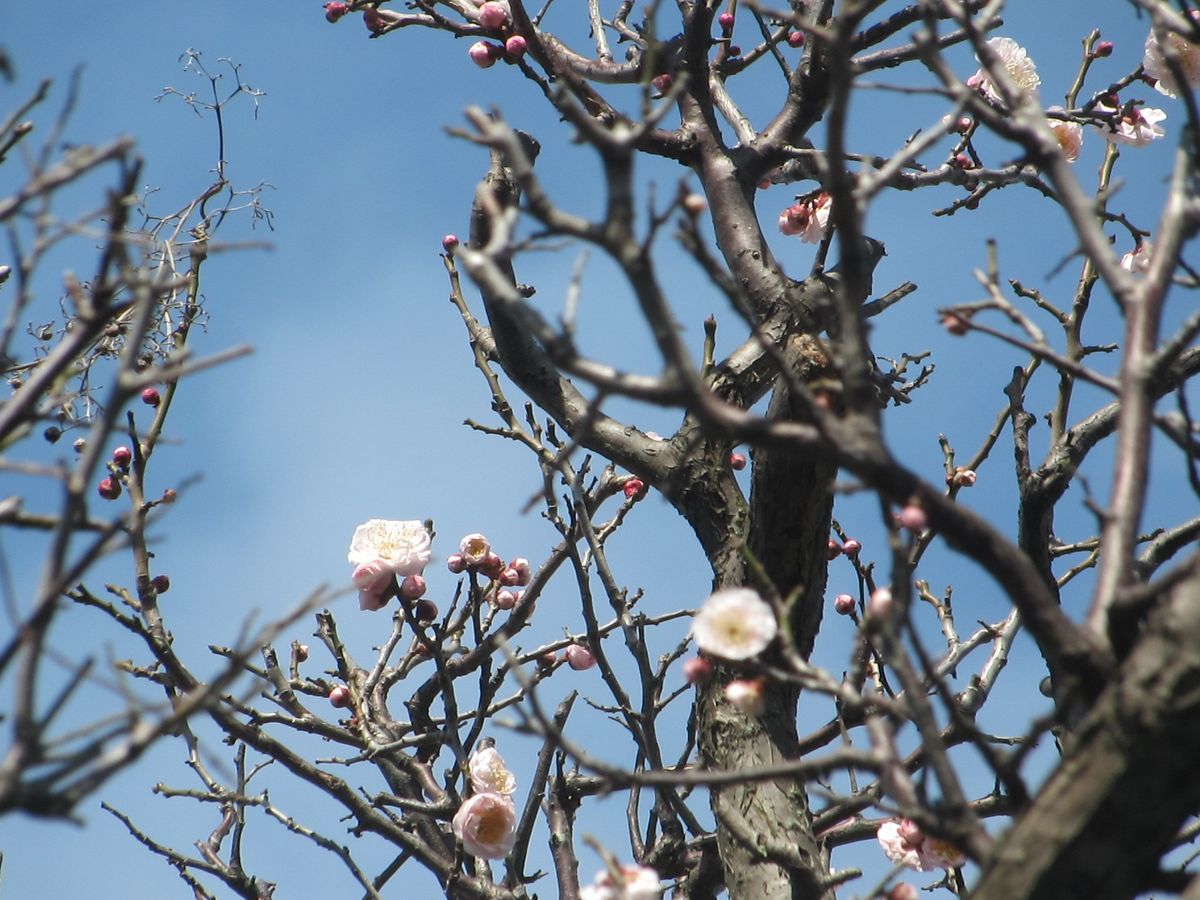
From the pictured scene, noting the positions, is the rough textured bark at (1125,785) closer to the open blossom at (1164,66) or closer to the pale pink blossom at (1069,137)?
the open blossom at (1164,66)

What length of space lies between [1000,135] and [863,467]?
72 cm

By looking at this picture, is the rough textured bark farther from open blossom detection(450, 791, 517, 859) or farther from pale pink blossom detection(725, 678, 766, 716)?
open blossom detection(450, 791, 517, 859)

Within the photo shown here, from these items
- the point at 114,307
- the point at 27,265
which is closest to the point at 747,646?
the point at 114,307

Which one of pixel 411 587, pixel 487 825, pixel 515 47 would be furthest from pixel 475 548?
pixel 515 47

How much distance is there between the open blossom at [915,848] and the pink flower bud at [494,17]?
3.11 meters

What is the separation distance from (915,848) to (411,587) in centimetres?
176

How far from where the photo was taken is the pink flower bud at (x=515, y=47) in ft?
13.5

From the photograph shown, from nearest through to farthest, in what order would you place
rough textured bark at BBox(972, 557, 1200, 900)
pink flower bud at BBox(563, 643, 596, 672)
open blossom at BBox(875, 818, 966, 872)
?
1. rough textured bark at BBox(972, 557, 1200, 900)
2. open blossom at BBox(875, 818, 966, 872)
3. pink flower bud at BBox(563, 643, 596, 672)

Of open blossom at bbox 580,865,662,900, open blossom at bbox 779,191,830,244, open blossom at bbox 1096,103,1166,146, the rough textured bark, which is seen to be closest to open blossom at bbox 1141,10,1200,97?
open blossom at bbox 1096,103,1166,146

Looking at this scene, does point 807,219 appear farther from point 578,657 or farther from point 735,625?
point 735,625

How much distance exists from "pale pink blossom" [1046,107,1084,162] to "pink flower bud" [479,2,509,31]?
2.06 metres

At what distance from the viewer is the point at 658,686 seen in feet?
10.9

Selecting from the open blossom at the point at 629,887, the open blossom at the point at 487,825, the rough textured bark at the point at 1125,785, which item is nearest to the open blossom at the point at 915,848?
the open blossom at the point at 629,887

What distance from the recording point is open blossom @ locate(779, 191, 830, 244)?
448 cm
